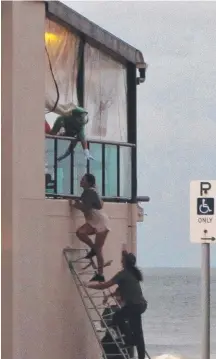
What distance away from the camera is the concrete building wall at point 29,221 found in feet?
46.8

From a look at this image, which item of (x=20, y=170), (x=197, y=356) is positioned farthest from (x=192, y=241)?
(x=197, y=356)

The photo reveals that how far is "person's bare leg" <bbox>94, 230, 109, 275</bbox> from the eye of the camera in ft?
57.7

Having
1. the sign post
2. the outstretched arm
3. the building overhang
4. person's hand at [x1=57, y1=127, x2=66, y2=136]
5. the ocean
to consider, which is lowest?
the ocean

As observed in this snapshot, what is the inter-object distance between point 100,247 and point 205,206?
425 cm

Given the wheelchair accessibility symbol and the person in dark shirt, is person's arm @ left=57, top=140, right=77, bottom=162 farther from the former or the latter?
the wheelchair accessibility symbol

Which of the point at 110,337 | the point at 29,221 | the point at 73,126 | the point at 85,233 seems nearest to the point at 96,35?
the point at 73,126

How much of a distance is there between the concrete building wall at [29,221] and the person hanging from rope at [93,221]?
0.79 ft

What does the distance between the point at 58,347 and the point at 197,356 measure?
24456 millimetres

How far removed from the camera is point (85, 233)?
17.6 meters

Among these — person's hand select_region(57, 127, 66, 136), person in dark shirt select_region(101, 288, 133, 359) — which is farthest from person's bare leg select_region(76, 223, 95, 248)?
person's hand select_region(57, 127, 66, 136)

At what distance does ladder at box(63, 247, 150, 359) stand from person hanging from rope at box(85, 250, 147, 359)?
0.18m

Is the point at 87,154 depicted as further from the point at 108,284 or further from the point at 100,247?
the point at 108,284

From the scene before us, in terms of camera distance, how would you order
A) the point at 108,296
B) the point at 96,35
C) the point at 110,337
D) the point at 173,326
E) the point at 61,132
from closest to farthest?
the point at 61,132 < the point at 108,296 < the point at 110,337 < the point at 96,35 < the point at 173,326

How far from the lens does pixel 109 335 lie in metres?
18.2
